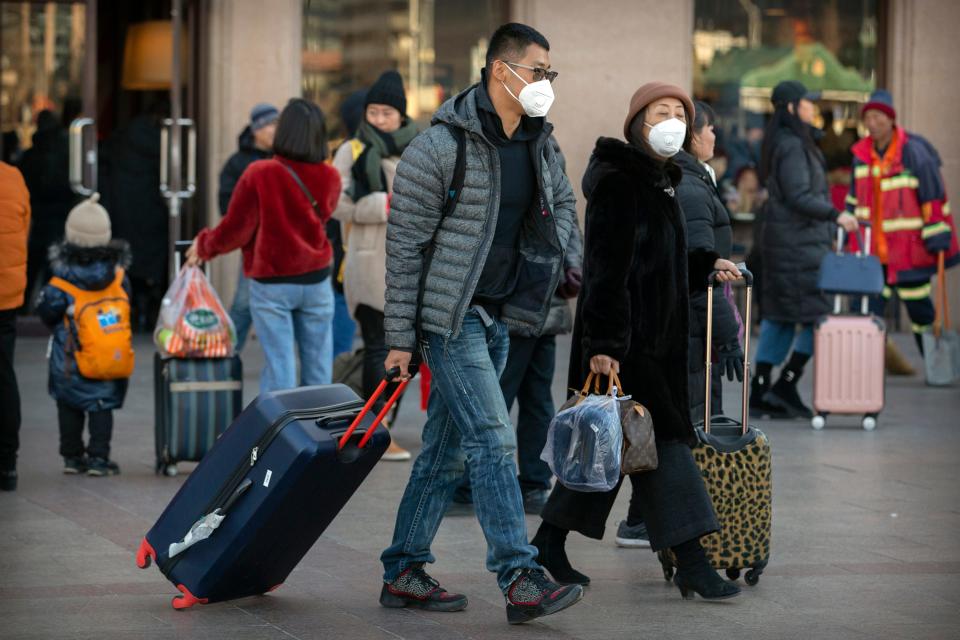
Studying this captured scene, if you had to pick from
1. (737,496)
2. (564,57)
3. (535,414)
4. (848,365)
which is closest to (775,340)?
(848,365)

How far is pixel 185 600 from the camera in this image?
5516mm

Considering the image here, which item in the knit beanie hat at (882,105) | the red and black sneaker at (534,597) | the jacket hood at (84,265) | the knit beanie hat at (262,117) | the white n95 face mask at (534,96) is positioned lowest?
the red and black sneaker at (534,597)

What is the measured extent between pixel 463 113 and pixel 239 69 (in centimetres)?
984

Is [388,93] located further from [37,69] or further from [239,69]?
[37,69]

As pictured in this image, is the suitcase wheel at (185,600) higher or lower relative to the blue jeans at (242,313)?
lower

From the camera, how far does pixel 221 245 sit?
26.7 feet

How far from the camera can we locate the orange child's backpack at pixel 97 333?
8.04m

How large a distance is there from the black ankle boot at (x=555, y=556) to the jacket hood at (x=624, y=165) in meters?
1.19

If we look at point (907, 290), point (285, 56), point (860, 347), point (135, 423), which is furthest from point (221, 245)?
point (285, 56)

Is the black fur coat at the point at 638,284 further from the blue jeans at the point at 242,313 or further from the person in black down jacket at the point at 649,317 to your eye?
the blue jeans at the point at 242,313

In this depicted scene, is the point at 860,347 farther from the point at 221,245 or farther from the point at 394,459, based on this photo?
the point at 221,245

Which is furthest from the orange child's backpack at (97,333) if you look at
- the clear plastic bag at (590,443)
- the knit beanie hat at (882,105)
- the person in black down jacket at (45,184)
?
the person in black down jacket at (45,184)

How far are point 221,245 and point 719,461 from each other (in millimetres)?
3113

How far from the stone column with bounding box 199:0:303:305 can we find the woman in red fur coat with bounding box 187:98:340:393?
6530 millimetres
